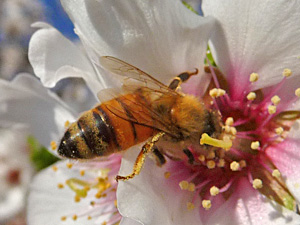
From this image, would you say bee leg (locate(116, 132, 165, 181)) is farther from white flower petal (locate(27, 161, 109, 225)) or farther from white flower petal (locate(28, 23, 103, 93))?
white flower petal (locate(27, 161, 109, 225))

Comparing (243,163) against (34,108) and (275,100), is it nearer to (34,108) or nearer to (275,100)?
(275,100)

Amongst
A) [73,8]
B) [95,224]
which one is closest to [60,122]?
[95,224]

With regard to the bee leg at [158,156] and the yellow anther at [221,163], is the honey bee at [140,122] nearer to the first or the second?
the bee leg at [158,156]

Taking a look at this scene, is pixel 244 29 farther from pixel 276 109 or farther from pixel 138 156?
pixel 138 156

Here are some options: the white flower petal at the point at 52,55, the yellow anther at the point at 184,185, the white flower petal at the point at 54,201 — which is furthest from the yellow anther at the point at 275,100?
the white flower petal at the point at 54,201

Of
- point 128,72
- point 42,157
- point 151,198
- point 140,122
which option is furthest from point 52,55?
point 42,157

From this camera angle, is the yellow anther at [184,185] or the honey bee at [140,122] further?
the yellow anther at [184,185]
